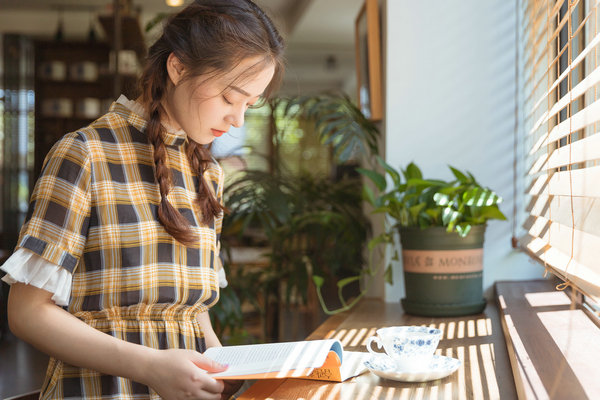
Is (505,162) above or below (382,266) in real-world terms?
above

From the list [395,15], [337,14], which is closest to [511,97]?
[395,15]

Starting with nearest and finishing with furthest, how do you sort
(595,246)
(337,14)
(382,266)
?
(595,246) < (382,266) < (337,14)

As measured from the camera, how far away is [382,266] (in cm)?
217

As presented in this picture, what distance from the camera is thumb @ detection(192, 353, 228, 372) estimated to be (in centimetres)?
104

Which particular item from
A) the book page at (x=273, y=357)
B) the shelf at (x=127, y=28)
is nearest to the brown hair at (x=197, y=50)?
the book page at (x=273, y=357)

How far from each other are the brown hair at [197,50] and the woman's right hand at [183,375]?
0.79 feet

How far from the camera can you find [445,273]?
175 centimetres

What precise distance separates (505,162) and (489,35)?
1.32 feet

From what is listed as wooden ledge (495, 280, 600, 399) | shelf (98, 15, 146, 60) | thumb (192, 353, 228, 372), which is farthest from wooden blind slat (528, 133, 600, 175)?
shelf (98, 15, 146, 60)

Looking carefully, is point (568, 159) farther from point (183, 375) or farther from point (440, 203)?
point (183, 375)

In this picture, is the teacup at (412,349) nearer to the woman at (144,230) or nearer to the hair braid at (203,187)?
the woman at (144,230)

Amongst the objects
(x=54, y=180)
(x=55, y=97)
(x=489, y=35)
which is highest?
(x=55, y=97)

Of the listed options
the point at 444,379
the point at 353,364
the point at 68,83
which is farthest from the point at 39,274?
the point at 68,83

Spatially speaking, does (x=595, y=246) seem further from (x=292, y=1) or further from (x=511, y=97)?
(x=292, y=1)
